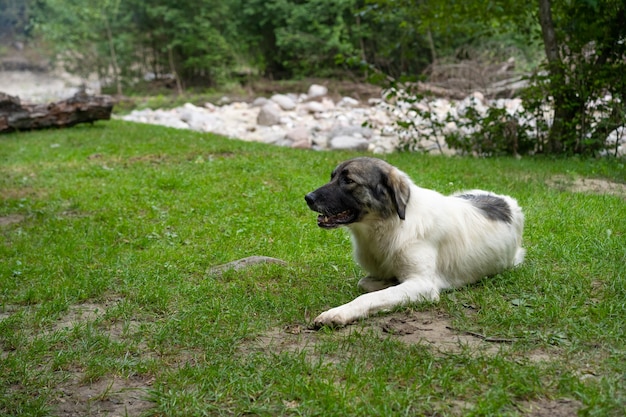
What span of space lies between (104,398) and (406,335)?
1.76 metres

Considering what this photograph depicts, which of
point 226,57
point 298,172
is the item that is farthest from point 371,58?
point 298,172

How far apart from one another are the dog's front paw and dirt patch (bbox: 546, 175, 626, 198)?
541 cm

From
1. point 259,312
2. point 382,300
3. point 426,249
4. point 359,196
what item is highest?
point 359,196

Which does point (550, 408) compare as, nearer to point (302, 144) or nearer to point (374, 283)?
point (374, 283)

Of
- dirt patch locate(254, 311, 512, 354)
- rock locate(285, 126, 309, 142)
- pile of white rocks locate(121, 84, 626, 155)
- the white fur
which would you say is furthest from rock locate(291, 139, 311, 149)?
dirt patch locate(254, 311, 512, 354)

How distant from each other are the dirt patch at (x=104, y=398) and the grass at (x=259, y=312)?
0.4 inches

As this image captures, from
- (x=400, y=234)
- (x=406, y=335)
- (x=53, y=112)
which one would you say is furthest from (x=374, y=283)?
(x=53, y=112)

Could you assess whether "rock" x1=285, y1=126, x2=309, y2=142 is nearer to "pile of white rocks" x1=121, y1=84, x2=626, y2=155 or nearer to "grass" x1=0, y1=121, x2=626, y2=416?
→ "pile of white rocks" x1=121, y1=84, x2=626, y2=155

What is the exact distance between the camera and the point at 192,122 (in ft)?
69.3

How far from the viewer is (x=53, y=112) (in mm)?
16172

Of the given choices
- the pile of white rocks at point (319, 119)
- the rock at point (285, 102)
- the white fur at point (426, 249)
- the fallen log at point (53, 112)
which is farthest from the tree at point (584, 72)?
the rock at point (285, 102)

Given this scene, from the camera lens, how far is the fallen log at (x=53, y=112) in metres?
15.8

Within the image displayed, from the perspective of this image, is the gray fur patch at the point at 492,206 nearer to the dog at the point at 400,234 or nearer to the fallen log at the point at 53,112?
the dog at the point at 400,234

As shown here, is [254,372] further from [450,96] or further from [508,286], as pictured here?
[450,96]
